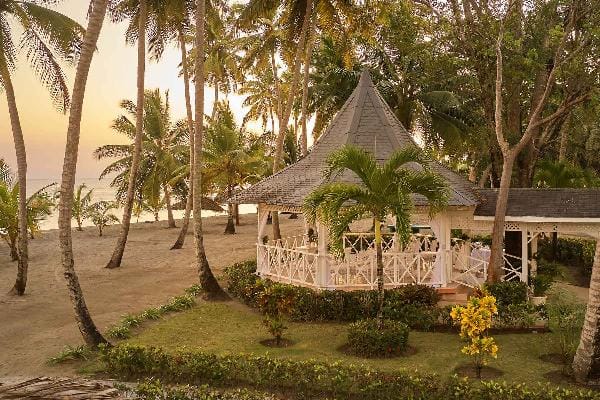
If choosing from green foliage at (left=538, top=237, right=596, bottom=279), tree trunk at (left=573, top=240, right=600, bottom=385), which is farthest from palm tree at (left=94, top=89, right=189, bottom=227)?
tree trunk at (left=573, top=240, right=600, bottom=385)

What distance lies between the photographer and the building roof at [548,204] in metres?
15.5

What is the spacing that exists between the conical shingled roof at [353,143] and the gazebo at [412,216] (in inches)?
1.2

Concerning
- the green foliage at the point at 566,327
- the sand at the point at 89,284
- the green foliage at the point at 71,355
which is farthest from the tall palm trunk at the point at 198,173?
the green foliage at the point at 566,327

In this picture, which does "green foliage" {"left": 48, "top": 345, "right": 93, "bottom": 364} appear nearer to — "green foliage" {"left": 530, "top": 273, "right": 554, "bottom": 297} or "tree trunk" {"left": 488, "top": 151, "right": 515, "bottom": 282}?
"tree trunk" {"left": 488, "top": 151, "right": 515, "bottom": 282}

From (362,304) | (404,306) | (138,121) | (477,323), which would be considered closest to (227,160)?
(138,121)

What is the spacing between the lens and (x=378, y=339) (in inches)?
472

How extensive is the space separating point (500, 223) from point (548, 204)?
1.55 meters

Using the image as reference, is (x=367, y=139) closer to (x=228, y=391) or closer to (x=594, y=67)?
(x=594, y=67)

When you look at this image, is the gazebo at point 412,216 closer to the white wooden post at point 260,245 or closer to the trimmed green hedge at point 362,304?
the white wooden post at point 260,245

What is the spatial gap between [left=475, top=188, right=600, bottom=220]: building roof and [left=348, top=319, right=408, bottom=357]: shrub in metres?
5.87

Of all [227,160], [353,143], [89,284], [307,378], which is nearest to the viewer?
[307,378]

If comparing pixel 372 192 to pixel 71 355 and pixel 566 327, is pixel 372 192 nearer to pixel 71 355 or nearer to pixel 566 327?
pixel 566 327

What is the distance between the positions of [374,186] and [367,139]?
6148 millimetres

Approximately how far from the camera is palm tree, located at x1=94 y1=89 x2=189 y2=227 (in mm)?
37031
